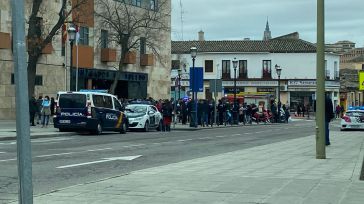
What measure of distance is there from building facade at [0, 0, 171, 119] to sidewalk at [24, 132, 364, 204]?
24.5m

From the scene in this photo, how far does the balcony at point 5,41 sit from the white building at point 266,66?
44.4m

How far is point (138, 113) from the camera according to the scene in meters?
33.6

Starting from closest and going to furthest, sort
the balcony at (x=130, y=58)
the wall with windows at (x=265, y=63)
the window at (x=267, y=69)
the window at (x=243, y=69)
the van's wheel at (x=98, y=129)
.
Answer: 1. the van's wheel at (x=98, y=129)
2. the balcony at (x=130, y=58)
3. the wall with windows at (x=265, y=63)
4. the window at (x=267, y=69)
5. the window at (x=243, y=69)

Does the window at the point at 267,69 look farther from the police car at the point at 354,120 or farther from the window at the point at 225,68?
the police car at the point at 354,120

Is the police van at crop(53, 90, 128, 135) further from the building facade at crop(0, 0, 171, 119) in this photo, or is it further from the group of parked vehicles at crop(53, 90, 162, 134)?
the building facade at crop(0, 0, 171, 119)

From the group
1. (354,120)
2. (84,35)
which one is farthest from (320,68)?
(84,35)

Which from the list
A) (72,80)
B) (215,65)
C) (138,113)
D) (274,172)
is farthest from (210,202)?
(215,65)

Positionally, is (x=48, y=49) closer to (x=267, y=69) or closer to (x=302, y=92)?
(x=267, y=69)

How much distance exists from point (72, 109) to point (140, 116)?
608 cm

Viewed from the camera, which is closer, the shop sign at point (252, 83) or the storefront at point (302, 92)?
the storefront at point (302, 92)

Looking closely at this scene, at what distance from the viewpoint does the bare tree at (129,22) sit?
4491cm

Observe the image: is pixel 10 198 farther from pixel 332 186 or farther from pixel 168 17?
pixel 168 17

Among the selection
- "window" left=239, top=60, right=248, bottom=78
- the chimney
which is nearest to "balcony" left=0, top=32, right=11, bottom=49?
"window" left=239, top=60, right=248, bottom=78

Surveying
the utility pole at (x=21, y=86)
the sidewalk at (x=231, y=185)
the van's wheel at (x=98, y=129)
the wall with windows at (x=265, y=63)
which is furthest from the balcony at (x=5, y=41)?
the wall with windows at (x=265, y=63)
